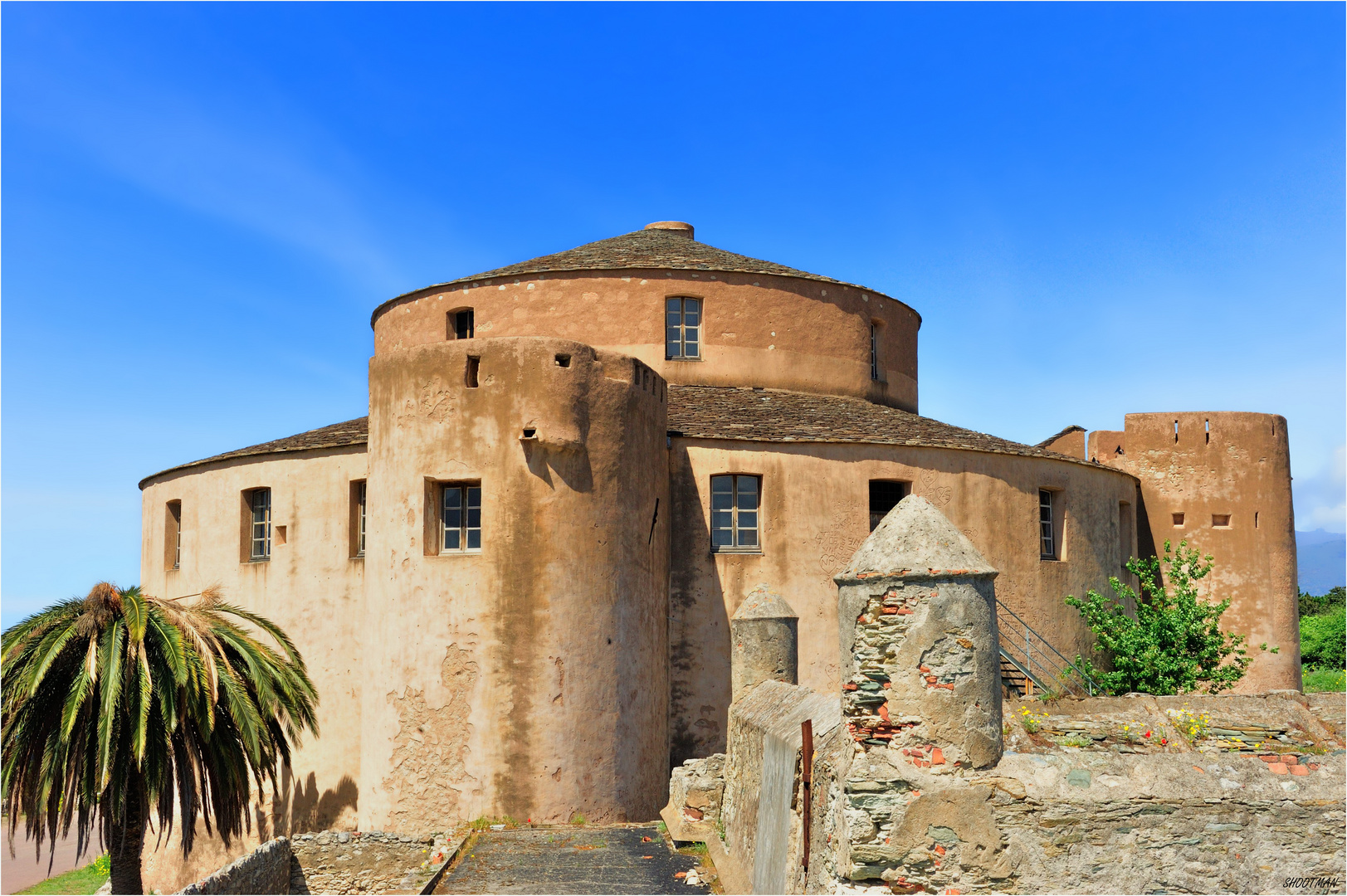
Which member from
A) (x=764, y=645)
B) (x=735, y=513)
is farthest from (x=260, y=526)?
(x=764, y=645)

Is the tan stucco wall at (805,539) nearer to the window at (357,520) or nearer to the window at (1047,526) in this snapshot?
the window at (1047,526)

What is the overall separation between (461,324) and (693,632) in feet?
30.7

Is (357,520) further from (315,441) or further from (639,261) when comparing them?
(639,261)

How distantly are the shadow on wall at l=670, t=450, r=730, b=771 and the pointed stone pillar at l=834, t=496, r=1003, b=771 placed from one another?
10.7 meters

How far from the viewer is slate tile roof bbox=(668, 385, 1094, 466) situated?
19.9 meters

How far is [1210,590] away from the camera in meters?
26.1

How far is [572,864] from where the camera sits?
1407 centimetres

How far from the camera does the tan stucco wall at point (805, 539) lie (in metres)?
18.9

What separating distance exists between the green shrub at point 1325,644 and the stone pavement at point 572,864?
3569 cm

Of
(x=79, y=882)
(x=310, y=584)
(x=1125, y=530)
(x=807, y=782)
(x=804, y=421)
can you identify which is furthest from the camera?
(x=79, y=882)

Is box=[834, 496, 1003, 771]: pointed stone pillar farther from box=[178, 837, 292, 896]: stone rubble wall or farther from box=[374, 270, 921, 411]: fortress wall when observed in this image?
box=[374, 270, 921, 411]: fortress wall

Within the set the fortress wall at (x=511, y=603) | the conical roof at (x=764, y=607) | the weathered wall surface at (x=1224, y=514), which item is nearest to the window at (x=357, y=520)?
the fortress wall at (x=511, y=603)

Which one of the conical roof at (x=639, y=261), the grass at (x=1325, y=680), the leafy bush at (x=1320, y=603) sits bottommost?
the grass at (x=1325, y=680)

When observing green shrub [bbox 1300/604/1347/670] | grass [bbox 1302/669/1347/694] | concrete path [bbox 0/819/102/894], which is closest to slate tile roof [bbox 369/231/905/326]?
concrete path [bbox 0/819/102/894]
